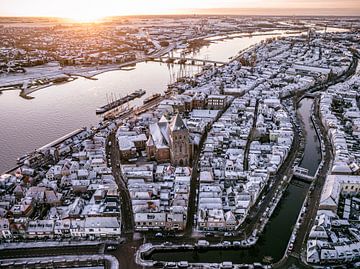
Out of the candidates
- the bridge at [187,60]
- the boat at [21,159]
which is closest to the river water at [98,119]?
the boat at [21,159]

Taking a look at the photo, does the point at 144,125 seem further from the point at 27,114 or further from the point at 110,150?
the point at 27,114

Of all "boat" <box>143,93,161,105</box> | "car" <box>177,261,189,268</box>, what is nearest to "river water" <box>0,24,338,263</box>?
"car" <box>177,261,189,268</box>

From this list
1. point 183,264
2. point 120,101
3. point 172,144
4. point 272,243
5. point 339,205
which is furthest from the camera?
point 120,101

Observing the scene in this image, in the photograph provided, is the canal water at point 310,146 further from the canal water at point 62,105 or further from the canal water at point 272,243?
the canal water at point 62,105

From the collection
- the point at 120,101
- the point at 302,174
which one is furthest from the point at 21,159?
the point at 302,174

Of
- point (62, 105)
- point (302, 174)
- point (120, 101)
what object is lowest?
point (302, 174)

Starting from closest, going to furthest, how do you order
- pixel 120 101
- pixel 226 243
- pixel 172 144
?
pixel 226 243
pixel 172 144
pixel 120 101

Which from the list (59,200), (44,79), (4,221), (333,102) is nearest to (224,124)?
(333,102)

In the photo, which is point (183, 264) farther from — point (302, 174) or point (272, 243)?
point (302, 174)

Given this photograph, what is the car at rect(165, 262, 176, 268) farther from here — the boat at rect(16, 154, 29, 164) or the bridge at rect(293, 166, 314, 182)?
the boat at rect(16, 154, 29, 164)
